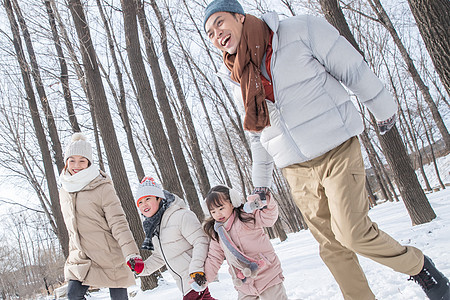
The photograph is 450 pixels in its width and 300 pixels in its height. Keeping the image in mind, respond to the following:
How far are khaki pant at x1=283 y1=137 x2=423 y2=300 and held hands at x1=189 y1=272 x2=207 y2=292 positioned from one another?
1.04 metres

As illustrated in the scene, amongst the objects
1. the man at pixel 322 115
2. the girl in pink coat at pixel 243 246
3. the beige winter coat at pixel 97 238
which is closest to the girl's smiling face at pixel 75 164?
the beige winter coat at pixel 97 238

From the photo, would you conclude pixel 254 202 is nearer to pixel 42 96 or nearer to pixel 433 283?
pixel 433 283

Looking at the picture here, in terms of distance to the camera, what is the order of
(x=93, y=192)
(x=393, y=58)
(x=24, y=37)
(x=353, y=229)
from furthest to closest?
1. (x=393, y=58)
2. (x=24, y=37)
3. (x=93, y=192)
4. (x=353, y=229)

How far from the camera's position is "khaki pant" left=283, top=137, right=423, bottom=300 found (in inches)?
68.1

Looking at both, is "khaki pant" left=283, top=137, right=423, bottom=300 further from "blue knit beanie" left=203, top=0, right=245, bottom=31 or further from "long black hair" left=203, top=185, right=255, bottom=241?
"blue knit beanie" left=203, top=0, right=245, bottom=31

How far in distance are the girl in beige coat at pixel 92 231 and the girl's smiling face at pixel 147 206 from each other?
321mm

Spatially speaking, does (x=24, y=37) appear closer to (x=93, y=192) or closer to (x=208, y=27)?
(x=93, y=192)

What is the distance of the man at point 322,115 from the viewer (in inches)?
69.9

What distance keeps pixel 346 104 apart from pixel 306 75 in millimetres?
308

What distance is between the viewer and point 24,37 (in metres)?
9.65

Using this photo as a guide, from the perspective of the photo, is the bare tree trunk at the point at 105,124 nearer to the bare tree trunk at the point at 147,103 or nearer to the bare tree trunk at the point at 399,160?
the bare tree trunk at the point at 147,103

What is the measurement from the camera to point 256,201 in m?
2.22

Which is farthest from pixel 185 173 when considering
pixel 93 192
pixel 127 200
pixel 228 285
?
pixel 93 192

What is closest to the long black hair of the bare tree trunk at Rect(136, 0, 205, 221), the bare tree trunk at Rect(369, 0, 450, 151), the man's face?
the man's face
